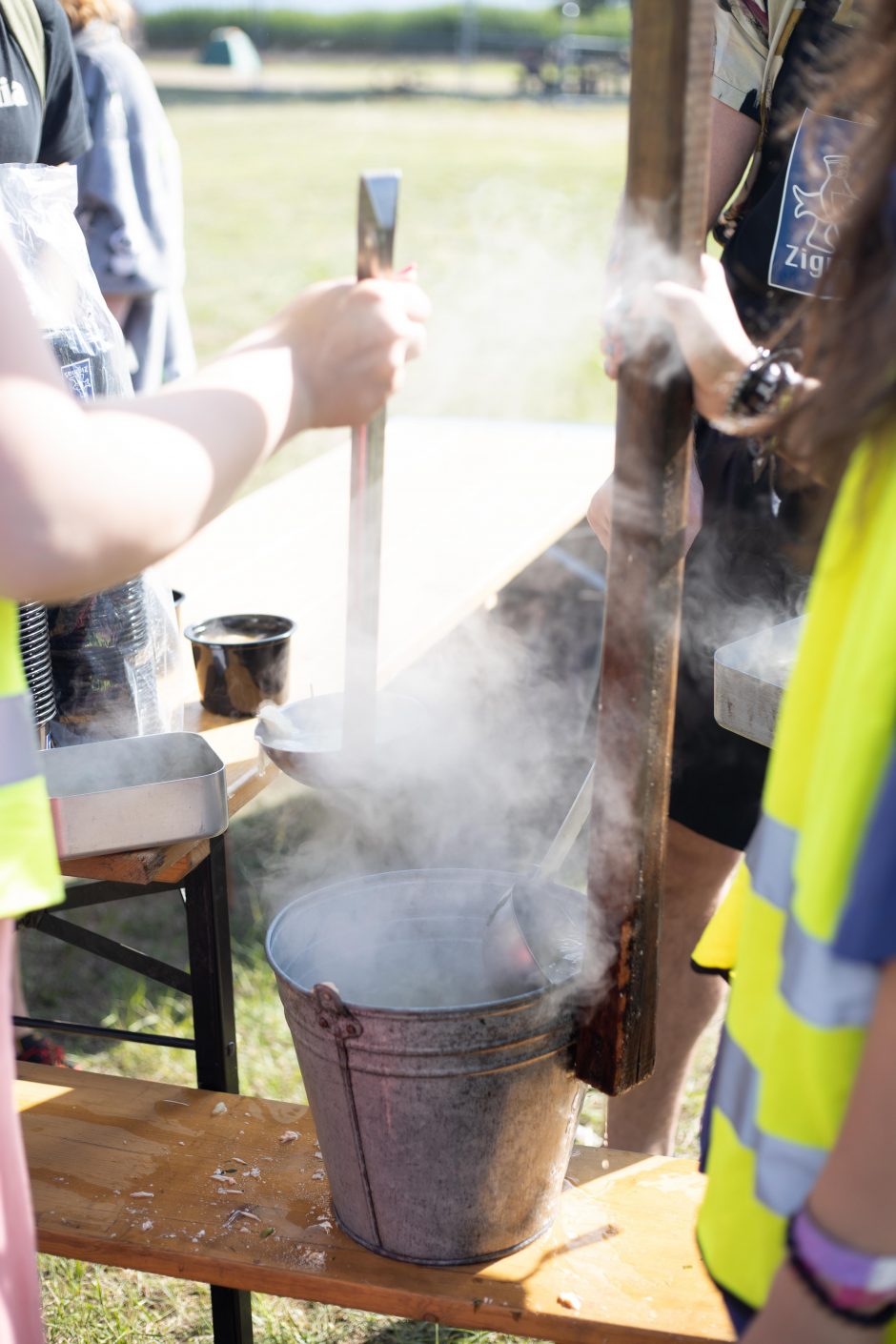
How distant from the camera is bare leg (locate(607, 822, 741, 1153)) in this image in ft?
6.74

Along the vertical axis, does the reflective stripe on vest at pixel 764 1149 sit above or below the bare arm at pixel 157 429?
below

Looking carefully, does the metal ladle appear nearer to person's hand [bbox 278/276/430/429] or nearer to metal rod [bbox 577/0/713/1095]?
metal rod [bbox 577/0/713/1095]

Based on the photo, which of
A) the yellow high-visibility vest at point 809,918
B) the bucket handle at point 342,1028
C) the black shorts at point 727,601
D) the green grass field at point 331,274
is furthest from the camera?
the green grass field at point 331,274

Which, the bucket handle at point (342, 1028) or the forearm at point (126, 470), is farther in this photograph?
the bucket handle at point (342, 1028)

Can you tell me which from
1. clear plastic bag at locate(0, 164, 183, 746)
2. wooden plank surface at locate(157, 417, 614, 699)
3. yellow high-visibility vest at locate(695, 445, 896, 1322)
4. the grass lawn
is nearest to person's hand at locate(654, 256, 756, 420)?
yellow high-visibility vest at locate(695, 445, 896, 1322)

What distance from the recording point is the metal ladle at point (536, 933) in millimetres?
1500

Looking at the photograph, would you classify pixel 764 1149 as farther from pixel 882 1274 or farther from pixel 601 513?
pixel 601 513

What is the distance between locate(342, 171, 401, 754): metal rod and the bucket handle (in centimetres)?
32

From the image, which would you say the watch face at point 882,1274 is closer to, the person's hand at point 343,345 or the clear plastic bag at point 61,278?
the person's hand at point 343,345

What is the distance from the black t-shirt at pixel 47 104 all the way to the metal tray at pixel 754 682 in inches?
64.1

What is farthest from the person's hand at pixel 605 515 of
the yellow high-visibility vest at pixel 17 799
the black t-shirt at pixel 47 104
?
the black t-shirt at pixel 47 104

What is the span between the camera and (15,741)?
2.87ft

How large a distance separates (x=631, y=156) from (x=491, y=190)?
569 inches

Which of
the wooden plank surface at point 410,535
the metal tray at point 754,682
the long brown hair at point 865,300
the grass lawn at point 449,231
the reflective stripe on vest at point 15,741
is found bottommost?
the grass lawn at point 449,231
